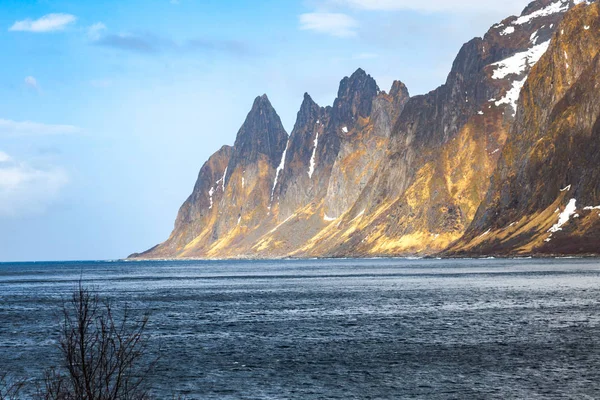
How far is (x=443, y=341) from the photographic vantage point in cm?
5747

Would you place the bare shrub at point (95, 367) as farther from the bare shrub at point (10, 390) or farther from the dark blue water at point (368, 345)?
the dark blue water at point (368, 345)

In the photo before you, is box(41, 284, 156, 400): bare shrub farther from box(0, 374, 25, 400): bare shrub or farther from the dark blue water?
the dark blue water

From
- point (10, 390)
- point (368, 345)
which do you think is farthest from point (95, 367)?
point (368, 345)

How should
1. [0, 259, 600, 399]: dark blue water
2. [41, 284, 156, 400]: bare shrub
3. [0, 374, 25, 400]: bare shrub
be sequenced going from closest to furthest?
[41, 284, 156, 400]: bare shrub, [0, 374, 25, 400]: bare shrub, [0, 259, 600, 399]: dark blue water

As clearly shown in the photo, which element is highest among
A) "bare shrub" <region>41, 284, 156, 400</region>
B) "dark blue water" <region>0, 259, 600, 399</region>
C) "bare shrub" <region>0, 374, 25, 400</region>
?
"bare shrub" <region>41, 284, 156, 400</region>

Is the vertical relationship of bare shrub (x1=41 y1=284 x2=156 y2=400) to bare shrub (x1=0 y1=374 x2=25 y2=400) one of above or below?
above

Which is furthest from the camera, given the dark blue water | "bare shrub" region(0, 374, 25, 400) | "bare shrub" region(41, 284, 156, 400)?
the dark blue water

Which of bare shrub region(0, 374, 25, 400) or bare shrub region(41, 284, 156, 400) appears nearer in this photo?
bare shrub region(41, 284, 156, 400)

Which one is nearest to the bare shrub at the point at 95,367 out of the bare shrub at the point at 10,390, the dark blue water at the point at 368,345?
the bare shrub at the point at 10,390

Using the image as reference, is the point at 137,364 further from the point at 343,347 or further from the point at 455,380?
the point at 455,380

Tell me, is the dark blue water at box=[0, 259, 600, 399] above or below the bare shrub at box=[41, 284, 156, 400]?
below

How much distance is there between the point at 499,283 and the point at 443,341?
234 feet

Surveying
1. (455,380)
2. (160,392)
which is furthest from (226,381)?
(455,380)

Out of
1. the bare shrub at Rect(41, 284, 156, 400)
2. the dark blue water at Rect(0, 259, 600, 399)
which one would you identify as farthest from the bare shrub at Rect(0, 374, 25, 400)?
the dark blue water at Rect(0, 259, 600, 399)
